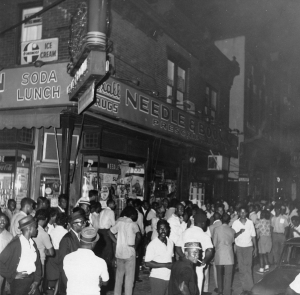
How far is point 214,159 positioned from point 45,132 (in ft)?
30.7

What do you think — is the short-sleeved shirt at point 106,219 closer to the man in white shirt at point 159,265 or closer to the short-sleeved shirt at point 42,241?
the short-sleeved shirt at point 42,241

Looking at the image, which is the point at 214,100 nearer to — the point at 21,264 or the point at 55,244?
the point at 55,244

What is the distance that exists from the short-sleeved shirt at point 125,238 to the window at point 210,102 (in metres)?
13.0

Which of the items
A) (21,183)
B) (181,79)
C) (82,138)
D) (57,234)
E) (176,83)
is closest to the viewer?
(57,234)

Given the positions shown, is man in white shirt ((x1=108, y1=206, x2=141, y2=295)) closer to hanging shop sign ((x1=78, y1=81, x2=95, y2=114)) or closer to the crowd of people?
the crowd of people

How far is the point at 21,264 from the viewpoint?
5.52 metres

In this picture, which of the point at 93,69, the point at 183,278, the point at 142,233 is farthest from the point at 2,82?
the point at 183,278

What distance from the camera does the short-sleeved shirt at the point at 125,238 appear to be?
308 inches

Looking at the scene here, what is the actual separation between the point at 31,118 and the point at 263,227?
698 cm

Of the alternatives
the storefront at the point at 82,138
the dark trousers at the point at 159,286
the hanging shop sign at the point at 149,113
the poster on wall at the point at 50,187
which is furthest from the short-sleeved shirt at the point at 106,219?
the poster on wall at the point at 50,187

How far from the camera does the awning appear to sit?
383 inches

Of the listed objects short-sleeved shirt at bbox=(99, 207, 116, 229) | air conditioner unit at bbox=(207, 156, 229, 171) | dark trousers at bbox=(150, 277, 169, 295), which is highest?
air conditioner unit at bbox=(207, 156, 229, 171)

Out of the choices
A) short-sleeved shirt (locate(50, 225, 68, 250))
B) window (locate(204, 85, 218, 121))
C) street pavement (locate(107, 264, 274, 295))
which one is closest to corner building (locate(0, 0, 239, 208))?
window (locate(204, 85, 218, 121))

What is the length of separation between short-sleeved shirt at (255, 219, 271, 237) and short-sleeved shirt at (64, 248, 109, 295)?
28.1 feet
